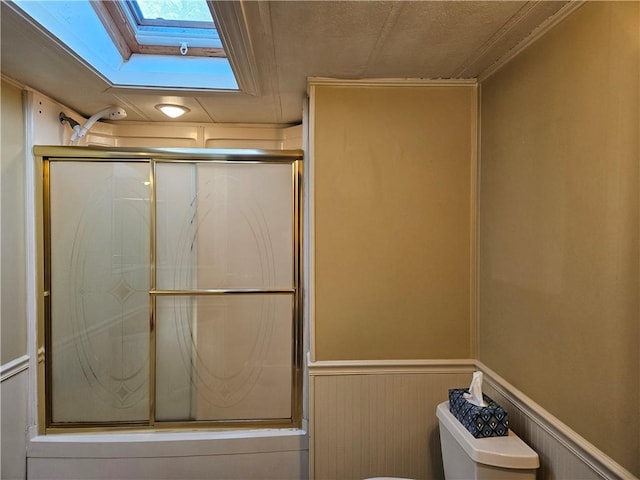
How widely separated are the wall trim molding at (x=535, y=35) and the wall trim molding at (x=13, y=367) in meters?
2.47

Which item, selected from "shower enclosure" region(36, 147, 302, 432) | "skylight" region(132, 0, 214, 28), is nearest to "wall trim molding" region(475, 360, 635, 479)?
"shower enclosure" region(36, 147, 302, 432)

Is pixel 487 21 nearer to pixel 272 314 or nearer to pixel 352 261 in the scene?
pixel 352 261

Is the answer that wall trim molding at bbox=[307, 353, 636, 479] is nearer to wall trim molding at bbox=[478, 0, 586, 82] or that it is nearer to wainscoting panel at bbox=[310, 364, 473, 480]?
wainscoting panel at bbox=[310, 364, 473, 480]

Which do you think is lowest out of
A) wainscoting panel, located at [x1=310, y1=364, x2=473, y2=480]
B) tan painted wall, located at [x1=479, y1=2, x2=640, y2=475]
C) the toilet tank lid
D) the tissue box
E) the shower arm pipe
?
wainscoting panel, located at [x1=310, y1=364, x2=473, y2=480]

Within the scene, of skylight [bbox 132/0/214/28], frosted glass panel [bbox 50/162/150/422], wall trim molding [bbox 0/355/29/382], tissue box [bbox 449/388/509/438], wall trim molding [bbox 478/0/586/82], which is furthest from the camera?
frosted glass panel [bbox 50/162/150/422]

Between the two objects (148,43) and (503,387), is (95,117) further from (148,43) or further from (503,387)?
(503,387)

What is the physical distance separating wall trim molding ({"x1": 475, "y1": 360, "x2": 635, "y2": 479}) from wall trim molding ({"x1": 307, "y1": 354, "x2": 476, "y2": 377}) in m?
0.17

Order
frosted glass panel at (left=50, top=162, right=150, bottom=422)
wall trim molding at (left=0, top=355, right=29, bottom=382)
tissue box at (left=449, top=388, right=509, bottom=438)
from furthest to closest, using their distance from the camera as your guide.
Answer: frosted glass panel at (left=50, top=162, right=150, bottom=422) → wall trim molding at (left=0, top=355, right=29, bottom=382) → tissue box at (left=449, top=388, right=509, bottom=438)

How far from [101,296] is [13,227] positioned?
501 millimetres

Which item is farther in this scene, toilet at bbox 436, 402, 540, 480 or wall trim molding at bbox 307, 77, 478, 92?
wall trim molding at bbox 307, 77, 478, 92

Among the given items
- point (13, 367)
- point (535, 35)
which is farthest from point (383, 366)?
point (13, 367)

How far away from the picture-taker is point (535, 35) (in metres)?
1.12

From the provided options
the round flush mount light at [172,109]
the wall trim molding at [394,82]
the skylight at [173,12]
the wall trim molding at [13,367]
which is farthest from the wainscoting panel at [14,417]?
the wall trim molding at [394,82]

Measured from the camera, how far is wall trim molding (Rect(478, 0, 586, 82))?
980 mm
